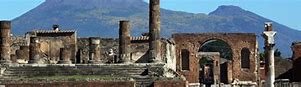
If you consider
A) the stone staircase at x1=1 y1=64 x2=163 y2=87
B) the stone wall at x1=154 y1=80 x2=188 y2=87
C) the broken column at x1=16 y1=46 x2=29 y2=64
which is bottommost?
the stone wall at x1=154 y1=80 x2=188 y2=87

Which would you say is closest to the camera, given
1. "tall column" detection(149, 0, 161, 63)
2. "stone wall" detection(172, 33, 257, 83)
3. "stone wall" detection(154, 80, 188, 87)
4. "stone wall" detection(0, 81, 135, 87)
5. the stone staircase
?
"stone wall" detection(0, 81, 135, 87)

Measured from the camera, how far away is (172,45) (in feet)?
182

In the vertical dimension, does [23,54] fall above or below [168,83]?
above

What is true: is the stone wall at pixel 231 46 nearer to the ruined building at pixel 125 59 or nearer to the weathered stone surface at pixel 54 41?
the ruined building at pixel 125 59

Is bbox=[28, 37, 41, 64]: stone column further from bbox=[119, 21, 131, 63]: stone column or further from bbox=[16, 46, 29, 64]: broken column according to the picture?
bbox=[119, 21, 131, 63]: stone column

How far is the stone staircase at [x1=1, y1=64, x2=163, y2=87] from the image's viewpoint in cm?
3925

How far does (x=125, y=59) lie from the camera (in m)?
A: 42.9

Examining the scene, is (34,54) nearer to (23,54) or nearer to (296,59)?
(23,54)

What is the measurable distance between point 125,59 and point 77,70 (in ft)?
11.5

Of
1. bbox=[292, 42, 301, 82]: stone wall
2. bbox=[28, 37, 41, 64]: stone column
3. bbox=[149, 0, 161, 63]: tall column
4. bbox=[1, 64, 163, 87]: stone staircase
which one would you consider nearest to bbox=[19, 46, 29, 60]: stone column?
bbox=[28, 37, 41, 64]: stone column

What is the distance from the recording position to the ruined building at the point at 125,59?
1473 inches

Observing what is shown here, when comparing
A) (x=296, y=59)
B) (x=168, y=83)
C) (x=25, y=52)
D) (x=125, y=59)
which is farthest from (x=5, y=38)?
(x=296, y=59)

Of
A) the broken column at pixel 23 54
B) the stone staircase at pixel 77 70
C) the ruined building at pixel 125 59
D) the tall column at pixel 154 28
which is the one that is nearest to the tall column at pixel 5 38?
the ruined building at pixel 125 59

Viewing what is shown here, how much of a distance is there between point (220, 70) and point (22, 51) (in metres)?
20.3
